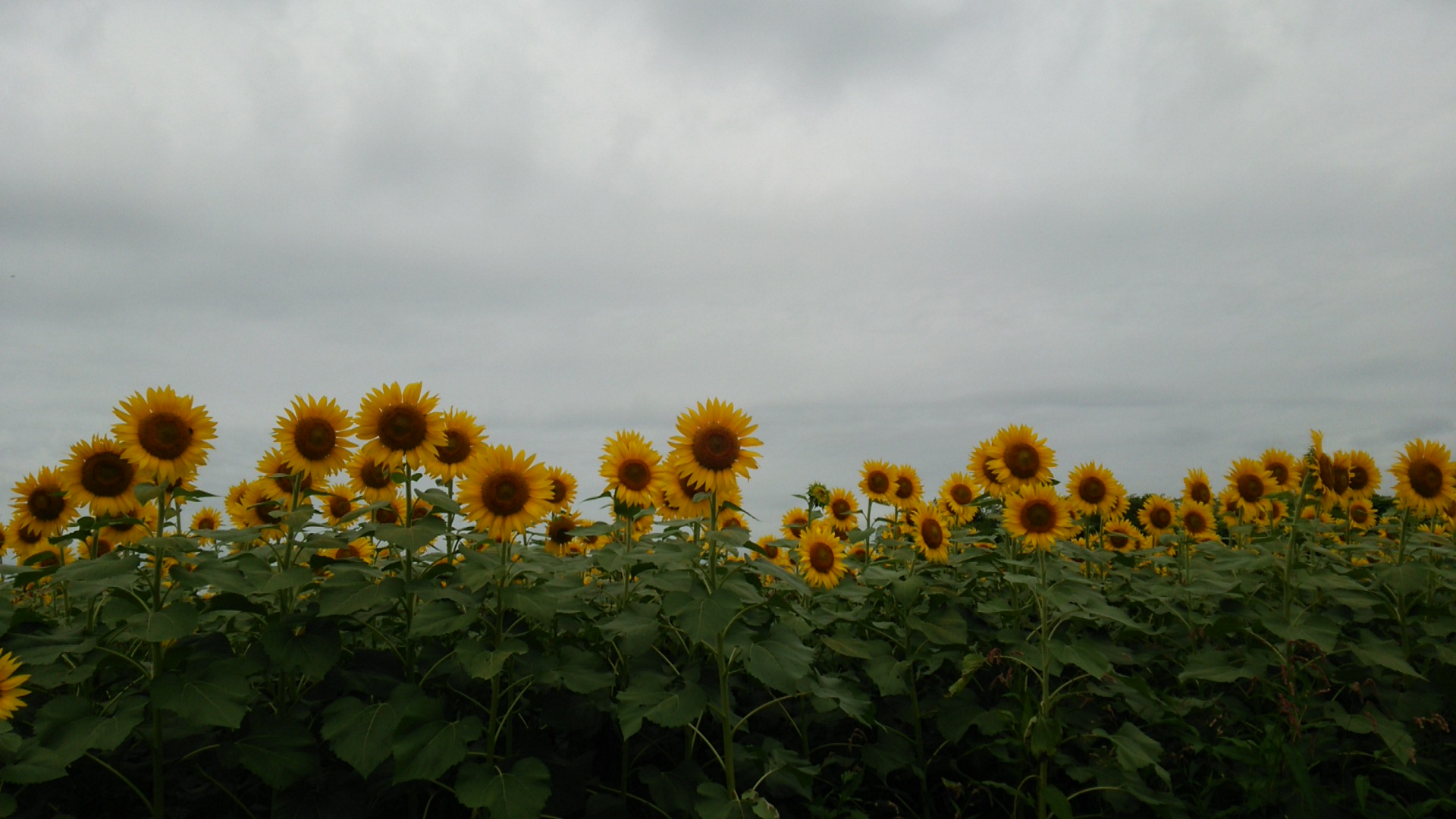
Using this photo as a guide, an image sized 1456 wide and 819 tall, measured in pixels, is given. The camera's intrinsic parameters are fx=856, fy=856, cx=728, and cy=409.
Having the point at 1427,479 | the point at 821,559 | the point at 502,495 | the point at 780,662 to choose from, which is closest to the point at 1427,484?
the point at 1427,479

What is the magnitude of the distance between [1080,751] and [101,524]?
579 cm

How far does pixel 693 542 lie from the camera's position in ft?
14.0

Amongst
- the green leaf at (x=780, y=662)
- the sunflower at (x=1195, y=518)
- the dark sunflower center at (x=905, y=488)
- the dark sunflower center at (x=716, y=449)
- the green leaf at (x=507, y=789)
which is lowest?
the green leaf at (x=507, y=789)

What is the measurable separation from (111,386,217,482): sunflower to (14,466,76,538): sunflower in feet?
4.04

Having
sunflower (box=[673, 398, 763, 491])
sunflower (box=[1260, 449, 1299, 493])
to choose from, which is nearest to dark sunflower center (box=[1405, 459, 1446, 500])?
sunflower (box=[1260, 449, 1299, 493])

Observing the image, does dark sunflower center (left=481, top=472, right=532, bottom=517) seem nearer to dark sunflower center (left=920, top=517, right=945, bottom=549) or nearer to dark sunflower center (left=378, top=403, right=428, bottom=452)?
dark sunflower center (left=378, top=403, right=428, bottom=452)

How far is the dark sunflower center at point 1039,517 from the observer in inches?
223

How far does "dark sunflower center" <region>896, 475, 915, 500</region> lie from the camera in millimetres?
7766

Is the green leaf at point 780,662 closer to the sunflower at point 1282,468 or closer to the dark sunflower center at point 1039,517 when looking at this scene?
the dark sunflower center at point 1039,517

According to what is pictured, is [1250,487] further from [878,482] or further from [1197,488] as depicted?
[878,482]

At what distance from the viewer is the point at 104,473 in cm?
481

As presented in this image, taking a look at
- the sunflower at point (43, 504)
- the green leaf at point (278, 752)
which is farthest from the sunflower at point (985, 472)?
the sunflower at point (43, 504)

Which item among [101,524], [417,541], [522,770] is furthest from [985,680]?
[101,524]

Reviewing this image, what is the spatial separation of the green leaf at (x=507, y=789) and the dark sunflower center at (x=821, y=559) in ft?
10.5
